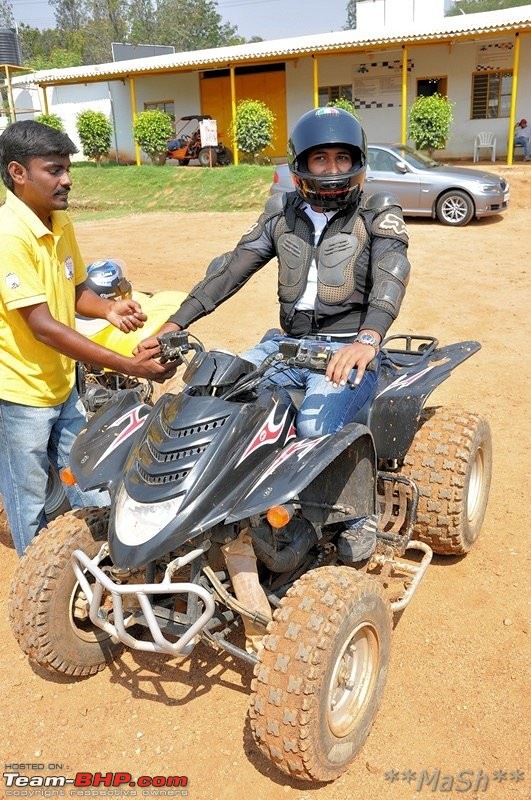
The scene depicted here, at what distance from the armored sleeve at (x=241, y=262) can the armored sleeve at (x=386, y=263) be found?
1.83ft

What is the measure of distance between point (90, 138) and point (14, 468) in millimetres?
25817

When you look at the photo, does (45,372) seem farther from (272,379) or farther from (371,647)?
(371,647)

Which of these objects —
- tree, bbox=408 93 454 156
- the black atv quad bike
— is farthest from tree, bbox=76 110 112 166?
the black atv quad bike

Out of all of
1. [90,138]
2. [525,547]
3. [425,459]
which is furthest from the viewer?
[90,138]

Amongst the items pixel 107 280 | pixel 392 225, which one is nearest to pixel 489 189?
pixel 107 280

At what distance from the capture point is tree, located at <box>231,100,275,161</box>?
21594mm

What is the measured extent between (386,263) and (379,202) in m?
0.41

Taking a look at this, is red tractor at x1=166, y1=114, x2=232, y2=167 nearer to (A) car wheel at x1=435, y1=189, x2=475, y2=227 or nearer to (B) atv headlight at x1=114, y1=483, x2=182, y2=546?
(A) car wheel at x1=435, y1=189, x2=475, y2=227

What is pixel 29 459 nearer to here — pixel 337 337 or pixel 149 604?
pixel 149 604

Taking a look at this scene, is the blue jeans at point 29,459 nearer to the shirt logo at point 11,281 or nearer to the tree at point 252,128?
the shirt logo at point 11,281

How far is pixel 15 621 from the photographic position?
9.53 feet

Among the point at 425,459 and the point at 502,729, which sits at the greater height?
the point at 425,459

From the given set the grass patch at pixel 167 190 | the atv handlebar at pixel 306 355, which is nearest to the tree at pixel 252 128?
the grass patch at pixel 167 190

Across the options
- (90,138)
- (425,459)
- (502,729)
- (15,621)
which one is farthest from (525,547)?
(90,138)
